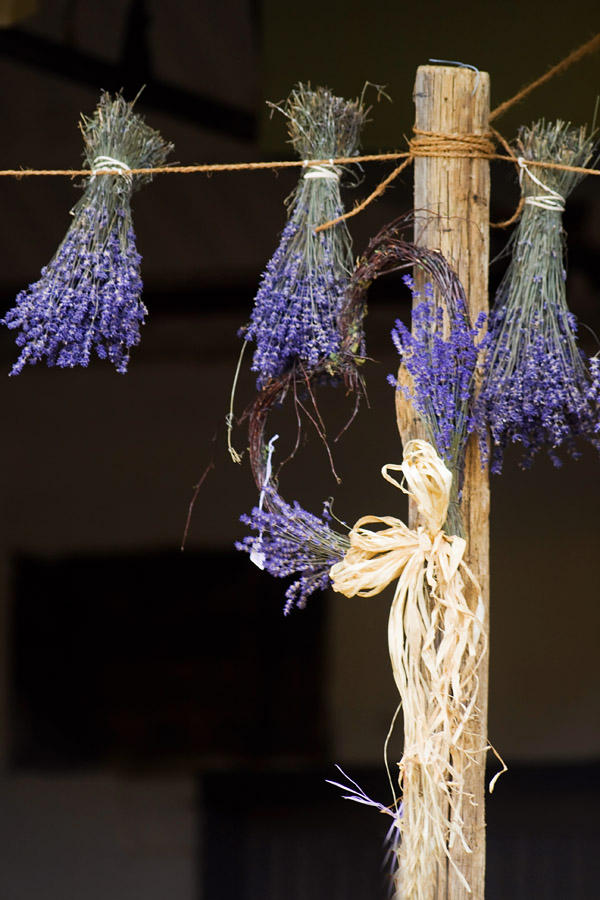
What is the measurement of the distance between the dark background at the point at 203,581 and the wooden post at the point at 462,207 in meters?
1.60

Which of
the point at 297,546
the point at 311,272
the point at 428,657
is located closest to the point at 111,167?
the point at 311,272

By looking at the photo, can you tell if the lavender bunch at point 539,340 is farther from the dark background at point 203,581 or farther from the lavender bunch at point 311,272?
Result: the dark background at point 203,581

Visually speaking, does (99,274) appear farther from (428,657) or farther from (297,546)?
(428,657)

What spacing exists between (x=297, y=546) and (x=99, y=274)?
515 millimetres

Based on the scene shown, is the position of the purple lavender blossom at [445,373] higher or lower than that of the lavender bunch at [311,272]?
lower

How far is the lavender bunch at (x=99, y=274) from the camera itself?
5.77ft

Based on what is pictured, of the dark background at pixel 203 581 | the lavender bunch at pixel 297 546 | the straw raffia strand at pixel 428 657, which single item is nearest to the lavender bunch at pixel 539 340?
the straw raffia strand at pixel 428 657

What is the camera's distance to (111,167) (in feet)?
5.97

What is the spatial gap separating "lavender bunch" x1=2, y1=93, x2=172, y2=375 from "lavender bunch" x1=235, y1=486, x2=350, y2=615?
336 mm

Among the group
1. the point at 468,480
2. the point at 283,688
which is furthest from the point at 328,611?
the point at 468,480

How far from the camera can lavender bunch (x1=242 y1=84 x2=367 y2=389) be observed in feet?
5.73

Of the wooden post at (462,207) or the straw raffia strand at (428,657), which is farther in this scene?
the wooden post at (462,207)

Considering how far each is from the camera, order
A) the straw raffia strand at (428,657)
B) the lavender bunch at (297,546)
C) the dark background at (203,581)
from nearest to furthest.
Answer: the straw raffia strand at (428,657) < the lavender bunch at (297,546) < the dark background at (203,581)

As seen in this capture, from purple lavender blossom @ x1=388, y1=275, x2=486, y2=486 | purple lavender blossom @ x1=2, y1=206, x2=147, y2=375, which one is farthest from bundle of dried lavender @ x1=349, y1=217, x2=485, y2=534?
purple lavender blossom @ x1=2, y1=206, x2=147, y2=375
